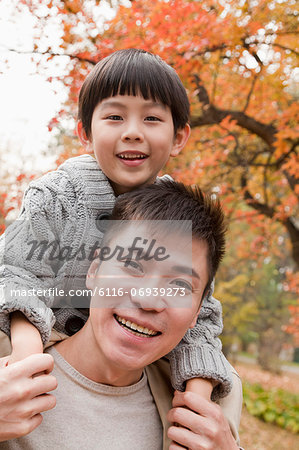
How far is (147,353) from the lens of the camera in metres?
1.67

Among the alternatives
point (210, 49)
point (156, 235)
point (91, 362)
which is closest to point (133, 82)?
point (156, 235)

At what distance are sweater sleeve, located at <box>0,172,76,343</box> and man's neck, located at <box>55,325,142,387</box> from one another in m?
0.17

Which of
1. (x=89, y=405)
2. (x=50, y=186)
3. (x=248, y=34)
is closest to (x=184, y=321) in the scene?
(x=89, y=405)

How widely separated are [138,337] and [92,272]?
1.23 feet

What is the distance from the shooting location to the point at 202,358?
75.9 inches

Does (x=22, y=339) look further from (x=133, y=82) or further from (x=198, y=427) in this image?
(x=133, y=82)

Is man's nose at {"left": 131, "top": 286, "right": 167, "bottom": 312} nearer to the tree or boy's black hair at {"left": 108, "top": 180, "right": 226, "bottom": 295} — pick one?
boy's black hair at {"left": 108, "top": 180, "right": 226, "bottom": 295}

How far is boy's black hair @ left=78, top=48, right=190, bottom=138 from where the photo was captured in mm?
2020

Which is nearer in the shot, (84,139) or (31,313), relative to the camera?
(31,313)

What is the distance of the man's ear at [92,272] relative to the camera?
6.06 feet

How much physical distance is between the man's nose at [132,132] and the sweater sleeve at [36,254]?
13.3 inches

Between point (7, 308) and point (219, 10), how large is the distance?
4544 mm

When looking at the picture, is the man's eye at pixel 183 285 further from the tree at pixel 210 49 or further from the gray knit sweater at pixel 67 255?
the tree at pixel 210 49

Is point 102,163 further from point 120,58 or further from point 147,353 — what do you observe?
point 147,353
